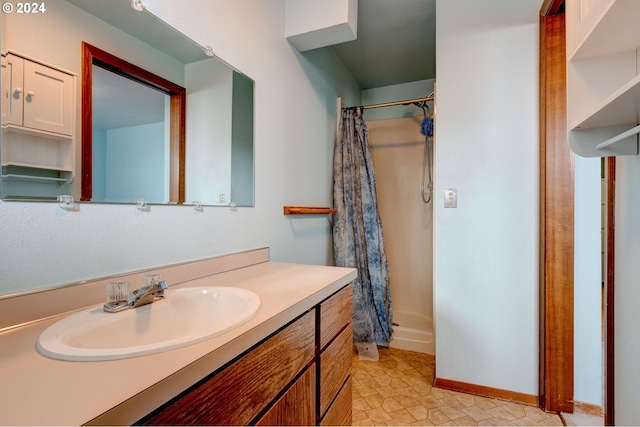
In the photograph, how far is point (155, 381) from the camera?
445 mm

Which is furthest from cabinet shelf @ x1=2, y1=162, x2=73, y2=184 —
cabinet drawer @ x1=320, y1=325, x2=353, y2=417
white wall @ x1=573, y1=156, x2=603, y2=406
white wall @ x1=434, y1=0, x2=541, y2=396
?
white wall @ x1=573, y1=156, x2=603, y2=406

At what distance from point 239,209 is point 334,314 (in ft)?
2.17

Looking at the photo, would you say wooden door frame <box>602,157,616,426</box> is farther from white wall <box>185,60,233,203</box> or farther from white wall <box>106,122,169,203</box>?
white wall <box>106,122,169,203</box>

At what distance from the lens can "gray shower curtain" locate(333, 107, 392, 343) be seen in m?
2.41

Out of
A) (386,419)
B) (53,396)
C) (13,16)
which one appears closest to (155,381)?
(53,396)

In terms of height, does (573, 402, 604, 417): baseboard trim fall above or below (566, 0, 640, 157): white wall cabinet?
below

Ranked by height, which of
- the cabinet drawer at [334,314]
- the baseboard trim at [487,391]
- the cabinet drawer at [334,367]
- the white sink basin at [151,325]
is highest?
the white sink basin at [151,325]

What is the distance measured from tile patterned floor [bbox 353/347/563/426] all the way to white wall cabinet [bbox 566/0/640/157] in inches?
56.8

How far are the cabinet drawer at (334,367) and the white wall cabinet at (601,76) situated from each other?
104 cm

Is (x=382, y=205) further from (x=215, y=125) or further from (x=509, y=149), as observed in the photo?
(x=215, y=125)

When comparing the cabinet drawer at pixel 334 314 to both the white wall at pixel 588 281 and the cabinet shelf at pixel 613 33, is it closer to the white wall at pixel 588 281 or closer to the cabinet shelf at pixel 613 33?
the cabinet shelf at pixel 613 33

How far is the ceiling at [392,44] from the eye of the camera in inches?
79.4

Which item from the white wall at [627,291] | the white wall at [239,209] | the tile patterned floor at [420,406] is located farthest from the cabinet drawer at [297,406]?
the white wall at [627,291]

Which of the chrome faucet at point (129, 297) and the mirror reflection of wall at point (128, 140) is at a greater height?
the mirror reflection of wall at point (128, 140)
